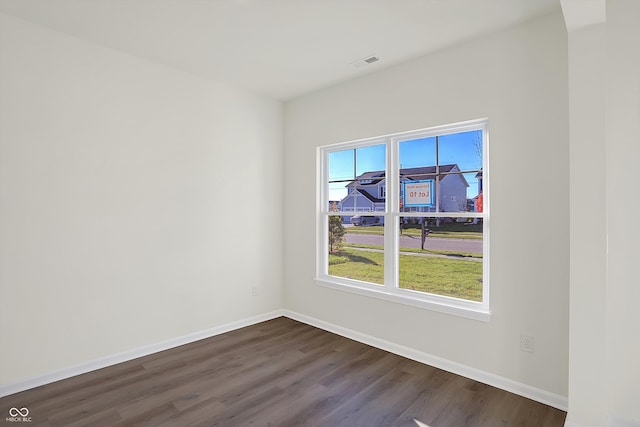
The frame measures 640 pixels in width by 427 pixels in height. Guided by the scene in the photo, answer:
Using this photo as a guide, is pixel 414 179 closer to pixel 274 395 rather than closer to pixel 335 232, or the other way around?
pixel 335 232

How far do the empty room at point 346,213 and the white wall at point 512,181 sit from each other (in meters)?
0.02

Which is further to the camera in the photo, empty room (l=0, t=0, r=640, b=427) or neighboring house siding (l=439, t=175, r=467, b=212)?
neighboring house siding (l=439, t=175, r=467, b=212)

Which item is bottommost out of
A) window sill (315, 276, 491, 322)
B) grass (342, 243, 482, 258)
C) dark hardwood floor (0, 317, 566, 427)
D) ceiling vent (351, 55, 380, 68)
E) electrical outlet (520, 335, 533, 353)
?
dark hardwood floor (0, 317, 566, 427)

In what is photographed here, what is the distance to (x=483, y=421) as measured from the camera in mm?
2199

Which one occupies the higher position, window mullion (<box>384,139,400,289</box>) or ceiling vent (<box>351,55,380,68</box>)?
ceiling vent (<box>351,55,380,68</box>)

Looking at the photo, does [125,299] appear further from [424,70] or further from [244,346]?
[424,70]

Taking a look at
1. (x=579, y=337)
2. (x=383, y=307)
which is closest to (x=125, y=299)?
(x=383, y=307)

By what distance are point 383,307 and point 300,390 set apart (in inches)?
47.9

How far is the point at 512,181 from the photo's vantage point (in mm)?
2611

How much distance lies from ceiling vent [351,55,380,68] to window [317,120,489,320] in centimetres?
76

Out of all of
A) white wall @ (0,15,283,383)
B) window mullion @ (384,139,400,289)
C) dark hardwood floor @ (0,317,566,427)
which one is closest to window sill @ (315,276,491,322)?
window mullion @ (384,139,400,289)

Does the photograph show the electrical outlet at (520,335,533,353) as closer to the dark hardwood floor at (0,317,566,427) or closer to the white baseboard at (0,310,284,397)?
the dark hardwood floor at (0,317,566,427)

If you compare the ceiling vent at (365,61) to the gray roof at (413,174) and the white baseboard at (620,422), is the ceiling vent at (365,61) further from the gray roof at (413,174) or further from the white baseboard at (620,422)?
the white baseboard at (620,422)

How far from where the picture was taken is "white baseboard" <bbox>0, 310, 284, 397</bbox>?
255 centimetres
